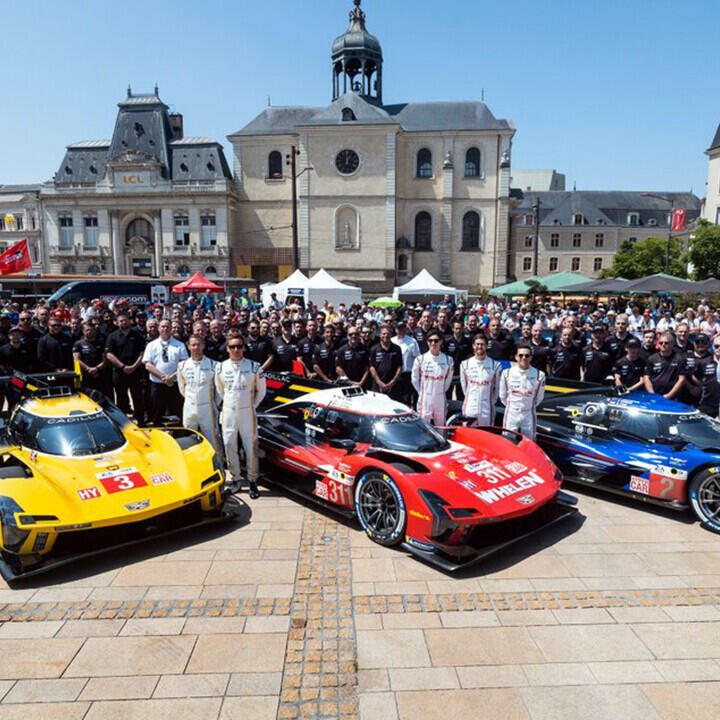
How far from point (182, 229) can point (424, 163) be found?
76.2 ft

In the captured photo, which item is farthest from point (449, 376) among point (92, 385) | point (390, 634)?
point (92, 385)

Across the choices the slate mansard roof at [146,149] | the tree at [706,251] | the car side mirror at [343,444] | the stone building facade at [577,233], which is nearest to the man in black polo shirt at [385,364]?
the car side mirror at [343,444]

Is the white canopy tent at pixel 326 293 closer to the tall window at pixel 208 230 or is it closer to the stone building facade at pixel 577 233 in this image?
→ the tall window at pixel 208 230

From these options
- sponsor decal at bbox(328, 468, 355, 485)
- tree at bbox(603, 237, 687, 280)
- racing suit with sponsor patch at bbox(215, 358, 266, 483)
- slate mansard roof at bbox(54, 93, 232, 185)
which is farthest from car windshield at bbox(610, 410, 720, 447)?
slate mansard roof at bbox(54, 93, 232, 185)

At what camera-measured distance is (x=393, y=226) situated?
49.1m

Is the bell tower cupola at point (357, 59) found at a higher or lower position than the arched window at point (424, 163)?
higher

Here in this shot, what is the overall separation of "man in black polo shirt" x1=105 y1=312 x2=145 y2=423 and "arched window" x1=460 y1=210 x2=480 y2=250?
4531 centimetres

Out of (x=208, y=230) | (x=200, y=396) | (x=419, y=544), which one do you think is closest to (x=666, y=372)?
(x=419, y=544)

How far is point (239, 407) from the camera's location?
22.9 feet

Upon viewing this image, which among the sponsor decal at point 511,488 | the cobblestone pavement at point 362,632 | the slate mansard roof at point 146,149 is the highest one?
the slate mansard roof at point 146,149

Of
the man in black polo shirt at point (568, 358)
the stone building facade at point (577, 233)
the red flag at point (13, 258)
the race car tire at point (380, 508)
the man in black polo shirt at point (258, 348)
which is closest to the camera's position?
the race car tire at point (380, 508)

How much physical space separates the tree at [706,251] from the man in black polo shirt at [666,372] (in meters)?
35.0

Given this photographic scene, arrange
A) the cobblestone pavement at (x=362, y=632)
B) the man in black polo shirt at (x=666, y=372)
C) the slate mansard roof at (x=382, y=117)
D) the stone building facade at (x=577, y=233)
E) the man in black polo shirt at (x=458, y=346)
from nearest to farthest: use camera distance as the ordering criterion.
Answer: the cobblestone pavement at (x=362, y=632) < the man in black polo shirt at (x=666, y=372) < the man in black polo shirt at (x=458, y=346) < the slate mansard roof at (x=382, y=117) < the stone building facade at (x=577, y=233)

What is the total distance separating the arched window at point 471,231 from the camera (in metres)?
51.3
